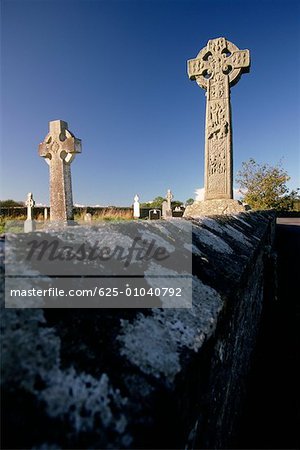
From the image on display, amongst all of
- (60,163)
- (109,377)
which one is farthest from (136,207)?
(109,377)

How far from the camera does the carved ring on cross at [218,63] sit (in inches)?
268

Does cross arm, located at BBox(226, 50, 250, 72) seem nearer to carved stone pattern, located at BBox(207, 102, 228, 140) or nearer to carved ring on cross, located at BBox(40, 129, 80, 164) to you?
carved stone pattern, located at BBox(207, 102, 228, 140)

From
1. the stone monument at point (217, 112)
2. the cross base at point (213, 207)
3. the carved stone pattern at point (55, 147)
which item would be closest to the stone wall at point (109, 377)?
the cross base at point (213, 207)

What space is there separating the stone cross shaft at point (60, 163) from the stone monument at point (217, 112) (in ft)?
11.1

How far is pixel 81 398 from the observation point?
477mm

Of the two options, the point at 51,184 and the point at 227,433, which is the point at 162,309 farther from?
the point at 51,184

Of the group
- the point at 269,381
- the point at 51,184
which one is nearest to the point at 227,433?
the point at 269,381

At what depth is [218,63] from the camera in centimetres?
704

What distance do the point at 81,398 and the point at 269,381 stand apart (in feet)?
6.56

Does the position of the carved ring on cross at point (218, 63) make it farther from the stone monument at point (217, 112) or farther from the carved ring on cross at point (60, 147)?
the carved ring on cross at point (60, 147)

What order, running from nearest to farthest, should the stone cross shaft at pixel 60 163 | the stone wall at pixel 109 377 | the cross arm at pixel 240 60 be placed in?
the stone wall at pixel 109 377, the cross arm at pixel 240 60, the stone cross shaft at pixel 60 163

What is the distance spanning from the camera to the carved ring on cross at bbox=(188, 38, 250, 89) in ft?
22.3

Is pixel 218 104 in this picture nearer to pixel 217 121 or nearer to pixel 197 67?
pixel 217 121

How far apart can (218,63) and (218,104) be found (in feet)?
3.41
